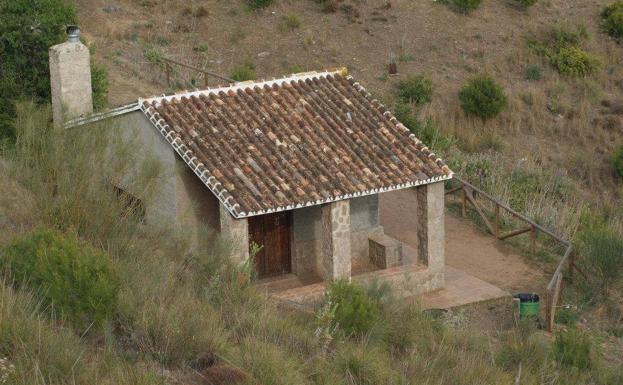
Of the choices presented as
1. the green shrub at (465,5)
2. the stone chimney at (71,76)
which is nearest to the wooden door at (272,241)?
the stone chimney at (71,76)

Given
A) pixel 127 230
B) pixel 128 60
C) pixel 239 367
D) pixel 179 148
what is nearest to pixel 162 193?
pixel 179 148

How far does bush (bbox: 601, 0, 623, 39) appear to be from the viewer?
40812mm

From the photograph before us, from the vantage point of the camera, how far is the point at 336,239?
1623 cm

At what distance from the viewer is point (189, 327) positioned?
10.3 metres

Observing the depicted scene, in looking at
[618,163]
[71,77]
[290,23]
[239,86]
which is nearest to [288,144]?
[239,86]

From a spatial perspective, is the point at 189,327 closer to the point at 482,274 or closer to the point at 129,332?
the point at 129,332

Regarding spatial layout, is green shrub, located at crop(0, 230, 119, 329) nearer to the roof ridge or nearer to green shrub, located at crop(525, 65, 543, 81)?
the roof ridge

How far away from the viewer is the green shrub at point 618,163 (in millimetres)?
31016

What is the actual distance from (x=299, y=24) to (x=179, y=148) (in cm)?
2485

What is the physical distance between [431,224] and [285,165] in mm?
2749

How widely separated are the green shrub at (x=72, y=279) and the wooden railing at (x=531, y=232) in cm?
834

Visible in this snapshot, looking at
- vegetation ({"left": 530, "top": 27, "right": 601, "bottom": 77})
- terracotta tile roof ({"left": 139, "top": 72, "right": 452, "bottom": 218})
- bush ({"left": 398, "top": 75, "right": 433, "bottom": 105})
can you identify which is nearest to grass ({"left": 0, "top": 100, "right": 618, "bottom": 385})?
terracotta tile roof ({"left": 139, "top": 72, "right": 452, "bottom": 218})

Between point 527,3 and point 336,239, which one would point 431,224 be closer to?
point 336,239

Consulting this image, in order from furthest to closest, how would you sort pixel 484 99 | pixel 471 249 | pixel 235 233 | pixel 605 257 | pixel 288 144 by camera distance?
1. pixel 484 99
2. pixel 471 249
3. pixel 605 257
4. pixel 288 144
5. pixel 235 233
